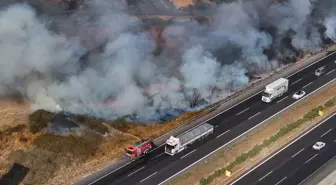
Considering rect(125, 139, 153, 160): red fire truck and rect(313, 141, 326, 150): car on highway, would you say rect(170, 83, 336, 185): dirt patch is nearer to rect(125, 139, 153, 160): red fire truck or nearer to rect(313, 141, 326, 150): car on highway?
rect(313, 141, 326, 150): car on highway

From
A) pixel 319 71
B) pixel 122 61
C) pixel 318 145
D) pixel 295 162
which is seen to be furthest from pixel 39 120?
pixel 319 71

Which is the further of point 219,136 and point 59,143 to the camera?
point 219,136

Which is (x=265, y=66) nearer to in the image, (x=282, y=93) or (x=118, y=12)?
(x=282, y=93)

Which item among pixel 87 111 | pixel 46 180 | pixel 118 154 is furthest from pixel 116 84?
pixel 46 180

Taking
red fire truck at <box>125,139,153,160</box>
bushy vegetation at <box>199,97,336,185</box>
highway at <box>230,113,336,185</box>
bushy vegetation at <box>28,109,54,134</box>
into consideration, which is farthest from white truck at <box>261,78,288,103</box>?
bushy vegetation at <box>28,109,54,134</box>

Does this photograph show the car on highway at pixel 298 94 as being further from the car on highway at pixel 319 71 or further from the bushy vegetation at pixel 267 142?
the car on highway at pixel 319 71

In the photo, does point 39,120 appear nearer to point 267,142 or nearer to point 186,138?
point 186,138

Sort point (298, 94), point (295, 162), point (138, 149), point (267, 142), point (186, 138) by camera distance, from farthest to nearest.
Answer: point (298, 94), point (267, 142), point (186, 138), point (138, 149), point (295, 162)

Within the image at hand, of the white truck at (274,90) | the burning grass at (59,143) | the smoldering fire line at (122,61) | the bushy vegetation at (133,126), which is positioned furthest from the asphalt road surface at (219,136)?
the smoldering fire line at (122,61)
